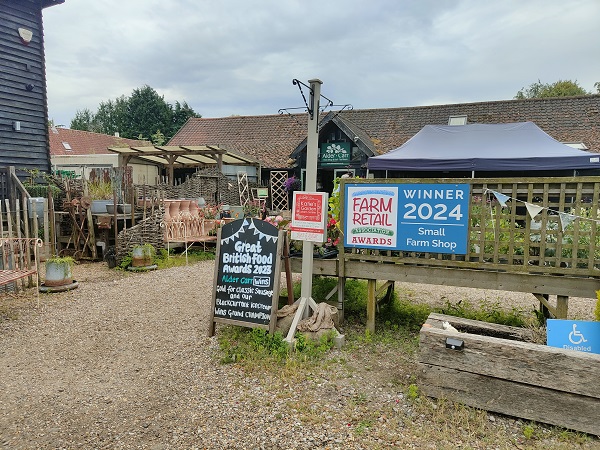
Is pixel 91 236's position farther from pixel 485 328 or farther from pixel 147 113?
pixel 147 113

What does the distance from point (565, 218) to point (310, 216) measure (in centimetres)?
256

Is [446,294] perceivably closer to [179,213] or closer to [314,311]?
[314,311]

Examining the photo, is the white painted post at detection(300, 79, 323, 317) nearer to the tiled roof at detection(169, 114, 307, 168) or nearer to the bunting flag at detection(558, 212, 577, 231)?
the bunting flag at detection(558, 212, 577, 231)

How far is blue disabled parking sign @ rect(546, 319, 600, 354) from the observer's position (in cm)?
327

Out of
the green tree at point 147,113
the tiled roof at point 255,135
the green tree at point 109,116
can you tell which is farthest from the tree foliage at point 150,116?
the tiled roof at point 255,135

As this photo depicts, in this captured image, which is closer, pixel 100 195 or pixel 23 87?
pixel 100 195

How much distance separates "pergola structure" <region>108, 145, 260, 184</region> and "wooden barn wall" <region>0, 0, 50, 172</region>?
4182mm

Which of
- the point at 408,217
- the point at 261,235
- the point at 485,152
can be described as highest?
the point at 485,152

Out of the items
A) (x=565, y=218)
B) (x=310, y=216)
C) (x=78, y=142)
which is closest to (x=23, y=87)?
(x=310, y=216)

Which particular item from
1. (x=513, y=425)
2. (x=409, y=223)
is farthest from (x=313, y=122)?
(x=513, y=425)

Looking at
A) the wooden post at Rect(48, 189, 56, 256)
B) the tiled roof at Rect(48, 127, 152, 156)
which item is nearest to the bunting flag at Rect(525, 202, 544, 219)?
the wooden post at Rect(48, 189, 56, 256)

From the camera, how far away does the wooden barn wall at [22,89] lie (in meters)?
10.3

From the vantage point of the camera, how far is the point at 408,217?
15.0ft

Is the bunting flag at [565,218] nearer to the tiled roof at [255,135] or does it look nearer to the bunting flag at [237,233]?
the bunting flag at [237,233]
